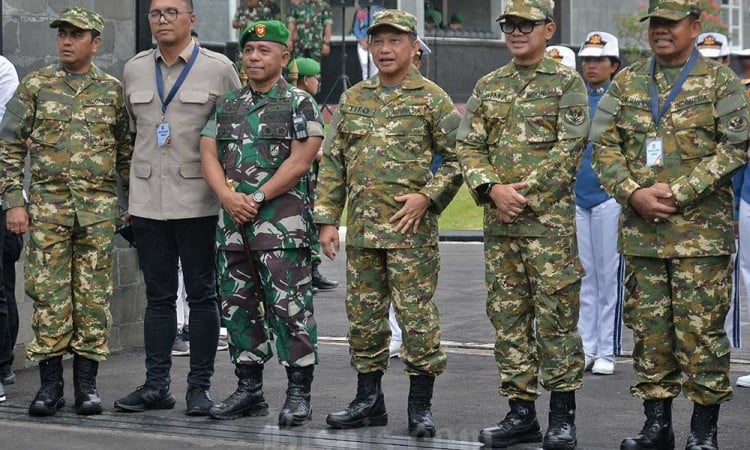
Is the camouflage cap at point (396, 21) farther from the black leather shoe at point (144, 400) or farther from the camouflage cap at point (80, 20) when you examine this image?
the black leather shoe at point (144, 400)

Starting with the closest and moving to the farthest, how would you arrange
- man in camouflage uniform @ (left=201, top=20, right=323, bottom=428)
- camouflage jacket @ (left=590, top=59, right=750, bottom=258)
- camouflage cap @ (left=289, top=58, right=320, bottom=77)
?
camouflage jacket @ (left=590, top=59, right=750, bottom=258), man in camouflage uniform @ (left=201, top=20, right=323, bottom=428), camouflage cap @ (left=289, top=58, right=320, bottom=77)

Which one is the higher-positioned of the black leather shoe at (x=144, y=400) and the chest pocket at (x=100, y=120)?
the chest pocket at (x=100, y=120)

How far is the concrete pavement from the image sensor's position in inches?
274

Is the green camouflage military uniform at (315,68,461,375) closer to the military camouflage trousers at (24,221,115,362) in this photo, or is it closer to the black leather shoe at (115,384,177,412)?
the black leather shoe at (115,384,177,412)

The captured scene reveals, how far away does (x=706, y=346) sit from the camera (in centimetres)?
648

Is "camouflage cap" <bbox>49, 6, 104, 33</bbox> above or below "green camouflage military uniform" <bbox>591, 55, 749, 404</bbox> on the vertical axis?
above

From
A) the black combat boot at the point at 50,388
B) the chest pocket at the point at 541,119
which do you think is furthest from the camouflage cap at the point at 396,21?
the black combat boot at the point at 50,388

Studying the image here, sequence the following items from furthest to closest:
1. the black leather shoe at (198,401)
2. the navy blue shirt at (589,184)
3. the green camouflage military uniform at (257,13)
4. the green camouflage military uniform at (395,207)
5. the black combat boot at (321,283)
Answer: the green camouflage military uniform at (257,13), the black combat boot at (321,283), the navy blue shirt at (589,184), the black leather shoe at (198,401), the green camouflage military uniform at (395,207)

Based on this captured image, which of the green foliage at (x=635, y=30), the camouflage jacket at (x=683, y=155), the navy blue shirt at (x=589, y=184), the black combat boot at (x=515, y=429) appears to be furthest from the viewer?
the green foliage at (x=635, y=30)

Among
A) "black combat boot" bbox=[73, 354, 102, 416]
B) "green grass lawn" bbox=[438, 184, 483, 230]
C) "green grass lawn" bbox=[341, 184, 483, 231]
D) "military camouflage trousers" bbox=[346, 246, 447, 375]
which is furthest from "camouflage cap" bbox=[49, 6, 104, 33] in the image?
"green grass lawn" bbox=[438, 184, 483, 230]

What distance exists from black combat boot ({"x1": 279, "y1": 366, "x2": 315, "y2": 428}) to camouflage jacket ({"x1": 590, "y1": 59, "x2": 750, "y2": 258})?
5.88ft

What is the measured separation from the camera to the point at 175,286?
25.7 ft

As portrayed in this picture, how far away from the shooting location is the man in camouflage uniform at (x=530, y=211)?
265 inches

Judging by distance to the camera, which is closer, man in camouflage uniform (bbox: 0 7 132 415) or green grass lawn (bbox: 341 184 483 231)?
man in camouflage uniform (bbox: 0 7 132 415)
